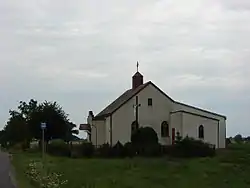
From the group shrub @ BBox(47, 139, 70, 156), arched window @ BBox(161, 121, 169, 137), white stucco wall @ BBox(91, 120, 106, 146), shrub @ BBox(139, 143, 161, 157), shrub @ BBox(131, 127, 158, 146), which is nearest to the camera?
shrub @ BBox(139, 143, 161, 157)

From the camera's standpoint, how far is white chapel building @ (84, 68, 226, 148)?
73.6 metres

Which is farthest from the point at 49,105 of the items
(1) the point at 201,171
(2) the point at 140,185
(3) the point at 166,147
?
(2) the point at 140,185

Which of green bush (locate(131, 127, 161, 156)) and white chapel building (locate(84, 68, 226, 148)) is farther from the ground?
white chapel building (locate(84, 68, 226, 148))

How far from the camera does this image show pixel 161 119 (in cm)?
7619

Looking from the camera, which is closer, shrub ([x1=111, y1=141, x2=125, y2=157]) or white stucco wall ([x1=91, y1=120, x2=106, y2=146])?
shrub ([x1=111, y1=141, x2=125, y2=157])

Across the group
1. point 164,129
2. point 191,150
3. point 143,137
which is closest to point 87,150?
point 143,137

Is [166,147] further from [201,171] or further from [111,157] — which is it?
[201,171]

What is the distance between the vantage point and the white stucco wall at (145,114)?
74.5 meters

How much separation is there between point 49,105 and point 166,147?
2535cm

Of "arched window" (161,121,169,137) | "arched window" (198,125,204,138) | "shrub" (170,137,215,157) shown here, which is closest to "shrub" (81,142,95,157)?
"shrub" (170,137,215,157)

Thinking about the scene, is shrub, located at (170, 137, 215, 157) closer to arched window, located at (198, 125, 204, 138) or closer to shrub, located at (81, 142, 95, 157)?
shrub, located at (81, 142, 95, 157)

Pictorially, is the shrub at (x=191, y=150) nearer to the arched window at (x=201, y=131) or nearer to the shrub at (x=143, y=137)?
the shrub at (x=143, y=137)

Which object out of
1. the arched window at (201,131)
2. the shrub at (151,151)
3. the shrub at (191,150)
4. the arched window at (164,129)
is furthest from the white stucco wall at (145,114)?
the shrub at (191,150)

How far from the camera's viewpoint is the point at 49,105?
82125 mm
